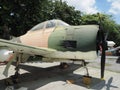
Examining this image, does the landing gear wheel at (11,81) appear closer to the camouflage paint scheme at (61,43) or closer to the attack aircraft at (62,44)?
the attack aircraft at (62,44)

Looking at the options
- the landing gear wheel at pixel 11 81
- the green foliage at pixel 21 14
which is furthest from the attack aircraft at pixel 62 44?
the green foliage at pixel 21 14

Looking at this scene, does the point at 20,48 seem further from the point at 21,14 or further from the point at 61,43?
the point at 21,14

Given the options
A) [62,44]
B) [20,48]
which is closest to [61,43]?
[62,44]

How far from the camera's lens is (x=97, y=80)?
8.59 metres

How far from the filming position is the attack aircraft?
742 centimetres

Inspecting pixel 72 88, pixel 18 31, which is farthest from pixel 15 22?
pixel 72 88

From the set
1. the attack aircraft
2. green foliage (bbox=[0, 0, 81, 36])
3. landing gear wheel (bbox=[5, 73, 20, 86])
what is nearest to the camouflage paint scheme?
the attack aircraft

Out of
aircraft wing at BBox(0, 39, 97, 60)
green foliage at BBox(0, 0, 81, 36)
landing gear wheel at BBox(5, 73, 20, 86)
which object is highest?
green foliage at BBox(0, 0, 81, 36)

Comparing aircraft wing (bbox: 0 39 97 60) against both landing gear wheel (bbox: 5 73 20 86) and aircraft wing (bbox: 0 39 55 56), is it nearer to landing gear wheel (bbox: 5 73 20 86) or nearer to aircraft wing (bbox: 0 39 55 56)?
aircraft wing (bbox: 0 39 55 56)

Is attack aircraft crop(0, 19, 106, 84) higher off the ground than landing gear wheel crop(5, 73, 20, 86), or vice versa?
attack aircraft crop(0, 19, 106, 84)

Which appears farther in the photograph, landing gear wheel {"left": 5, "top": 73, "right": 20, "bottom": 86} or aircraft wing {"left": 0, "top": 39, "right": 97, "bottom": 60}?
landing gear wheel {"left": 5, "top": 73, "right": 20, "bottom": 86}

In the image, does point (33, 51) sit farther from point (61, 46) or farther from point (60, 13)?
point (60, 13)

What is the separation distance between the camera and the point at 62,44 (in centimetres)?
825

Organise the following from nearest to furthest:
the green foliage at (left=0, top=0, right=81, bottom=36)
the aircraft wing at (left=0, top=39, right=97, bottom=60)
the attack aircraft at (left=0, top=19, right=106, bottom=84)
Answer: the aircraft wing at (left=0, top=39, right=97, bottom=60), the attack aircraft at (left=0, top=19, right=106, bottom=84), the green foliage at (left=0, top=0, right=81, bottom=36)
